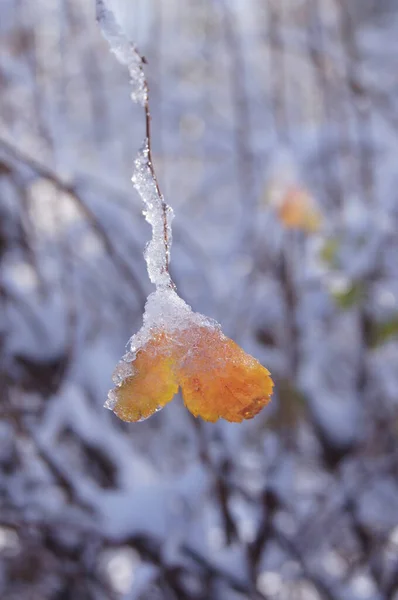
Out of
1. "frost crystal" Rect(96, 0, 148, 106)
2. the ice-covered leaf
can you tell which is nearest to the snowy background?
"frost crystal" Rect(96, 0, 148, 106)

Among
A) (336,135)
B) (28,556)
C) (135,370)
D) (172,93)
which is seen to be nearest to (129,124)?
(172,93)

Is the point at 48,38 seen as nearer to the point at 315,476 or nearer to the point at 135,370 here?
the point at 315,476

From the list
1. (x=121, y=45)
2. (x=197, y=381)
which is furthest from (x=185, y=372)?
(x=121, y=45)

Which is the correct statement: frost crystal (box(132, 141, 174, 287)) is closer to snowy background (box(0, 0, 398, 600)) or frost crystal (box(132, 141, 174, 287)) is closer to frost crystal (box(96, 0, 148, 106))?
frost crystal (box(96, 0, 148, 106))

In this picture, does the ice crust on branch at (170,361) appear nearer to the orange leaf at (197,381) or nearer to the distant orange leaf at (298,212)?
the orange leaf at (197,381)

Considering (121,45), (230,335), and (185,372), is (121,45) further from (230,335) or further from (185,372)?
(230,335)

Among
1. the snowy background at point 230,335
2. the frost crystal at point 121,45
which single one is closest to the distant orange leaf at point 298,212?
the snowy background at point 230,335
